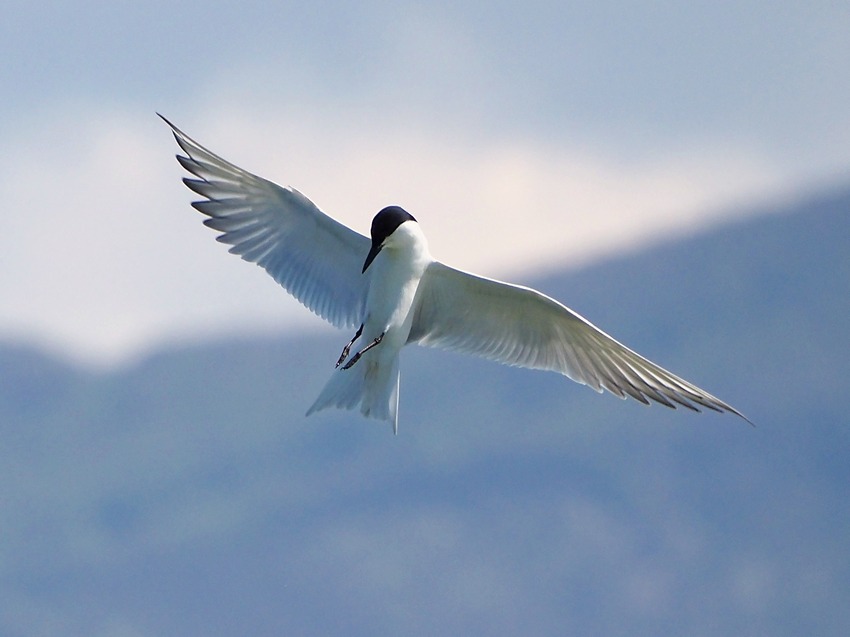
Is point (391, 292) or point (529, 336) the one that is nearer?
point (391, 292)

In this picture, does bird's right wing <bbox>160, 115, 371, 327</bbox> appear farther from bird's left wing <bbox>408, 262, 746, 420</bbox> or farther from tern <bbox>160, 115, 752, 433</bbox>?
bird's left wing <bbox>408, 262, 746, 420</bbox>

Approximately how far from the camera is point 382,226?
5.37 metres

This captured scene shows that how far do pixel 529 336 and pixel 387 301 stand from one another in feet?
3.40

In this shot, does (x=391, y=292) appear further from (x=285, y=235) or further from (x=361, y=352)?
(x=285, y=235)

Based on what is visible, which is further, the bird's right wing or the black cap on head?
the bird's right wing

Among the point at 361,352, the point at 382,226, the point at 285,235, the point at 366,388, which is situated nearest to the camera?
the point at 382,226

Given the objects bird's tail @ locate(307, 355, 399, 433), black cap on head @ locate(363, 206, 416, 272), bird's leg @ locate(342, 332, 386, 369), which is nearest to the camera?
black cap on head @ locate(363, 206, 416, 272)

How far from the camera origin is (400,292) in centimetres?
562

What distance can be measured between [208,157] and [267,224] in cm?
55

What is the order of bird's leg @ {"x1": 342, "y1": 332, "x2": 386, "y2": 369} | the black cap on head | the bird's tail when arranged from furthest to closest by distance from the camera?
the bird's tail
bird's leg @ {"x1": 342, "y1": 332, "x2": 386, "y2": 369}
the black cap on head

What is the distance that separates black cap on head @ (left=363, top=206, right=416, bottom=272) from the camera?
5375 millimetres

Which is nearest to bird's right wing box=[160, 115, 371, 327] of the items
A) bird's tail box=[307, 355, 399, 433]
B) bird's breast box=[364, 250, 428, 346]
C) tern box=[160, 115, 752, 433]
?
tern box=[160, 115, 752, 433]

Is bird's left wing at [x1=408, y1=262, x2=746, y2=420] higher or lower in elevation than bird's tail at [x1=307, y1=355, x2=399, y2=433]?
higher

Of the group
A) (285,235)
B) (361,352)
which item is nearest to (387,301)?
(361,352)
